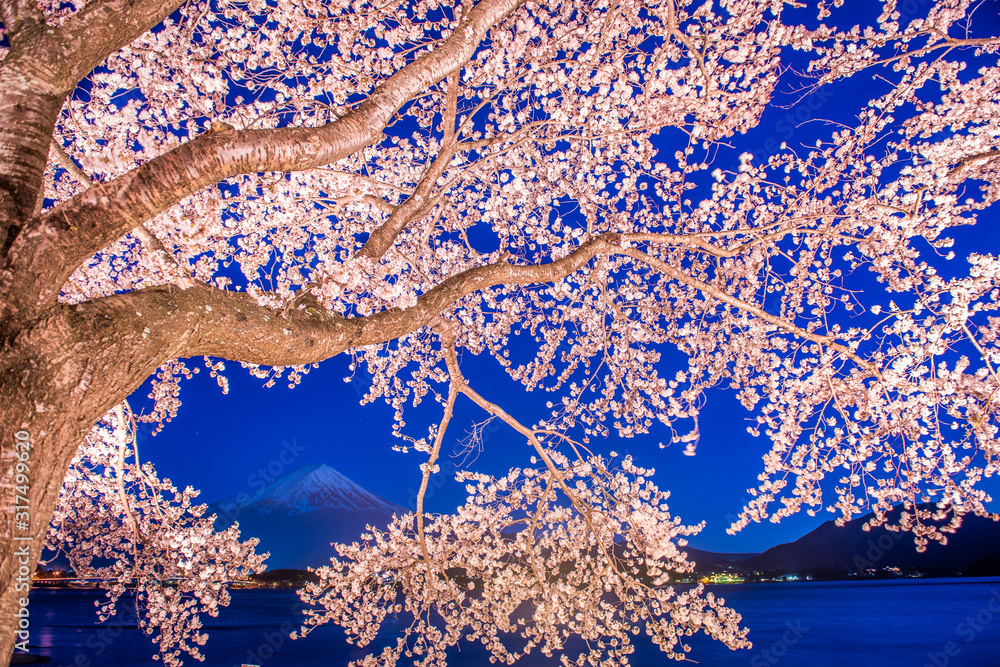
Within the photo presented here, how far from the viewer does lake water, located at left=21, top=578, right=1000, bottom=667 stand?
3647 cm

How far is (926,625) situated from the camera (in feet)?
154

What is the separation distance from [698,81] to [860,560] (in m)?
162

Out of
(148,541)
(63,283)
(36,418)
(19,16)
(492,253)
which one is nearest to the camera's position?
(36,418)

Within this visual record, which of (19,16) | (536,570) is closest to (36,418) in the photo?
(19,16)

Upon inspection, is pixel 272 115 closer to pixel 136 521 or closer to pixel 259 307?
pixel 259 307

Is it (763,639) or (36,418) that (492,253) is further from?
(763,639)

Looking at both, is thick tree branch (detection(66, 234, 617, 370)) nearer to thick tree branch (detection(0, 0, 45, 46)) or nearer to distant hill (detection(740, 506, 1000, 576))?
thick tree branch (detection(0, 0, 45, 46))

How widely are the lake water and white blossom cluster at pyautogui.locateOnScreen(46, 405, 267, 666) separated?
3500 centimetres

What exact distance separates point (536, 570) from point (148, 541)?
5.29 metres

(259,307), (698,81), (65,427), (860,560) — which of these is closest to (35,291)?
(65,427)

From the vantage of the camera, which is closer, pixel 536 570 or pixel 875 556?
pixel 536 570

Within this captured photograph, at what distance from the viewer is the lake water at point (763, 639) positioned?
3647 cm

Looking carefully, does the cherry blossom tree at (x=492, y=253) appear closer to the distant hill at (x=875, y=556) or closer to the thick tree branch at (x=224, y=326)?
the thick tree branch at (x=224, y=326)

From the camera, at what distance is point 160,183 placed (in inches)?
90.6
